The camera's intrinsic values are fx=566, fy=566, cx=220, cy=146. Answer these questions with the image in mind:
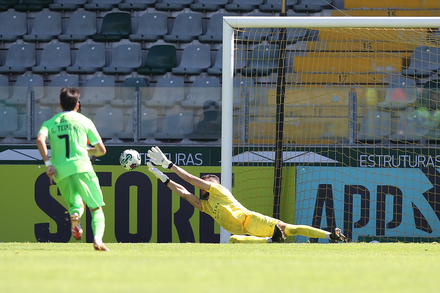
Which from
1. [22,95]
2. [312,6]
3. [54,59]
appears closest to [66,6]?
[54,59]

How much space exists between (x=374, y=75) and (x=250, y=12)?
3269 millimetres

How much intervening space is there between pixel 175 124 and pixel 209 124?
0.53 m

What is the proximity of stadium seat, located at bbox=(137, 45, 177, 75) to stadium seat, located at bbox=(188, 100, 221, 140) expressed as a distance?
2.50 meters

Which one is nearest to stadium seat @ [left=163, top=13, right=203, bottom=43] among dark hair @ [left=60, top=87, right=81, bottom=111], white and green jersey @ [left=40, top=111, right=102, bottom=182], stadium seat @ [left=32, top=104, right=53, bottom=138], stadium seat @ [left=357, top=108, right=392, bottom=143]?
stadium seat @ [left=32, top=104, right=53, bottom=138]

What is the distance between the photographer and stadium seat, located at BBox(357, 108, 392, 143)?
844 cm

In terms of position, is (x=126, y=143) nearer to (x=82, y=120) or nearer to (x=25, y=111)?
(x=25, y=111)

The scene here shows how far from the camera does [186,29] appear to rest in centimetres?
1155

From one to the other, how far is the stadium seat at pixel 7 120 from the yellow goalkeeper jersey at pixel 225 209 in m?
3.63

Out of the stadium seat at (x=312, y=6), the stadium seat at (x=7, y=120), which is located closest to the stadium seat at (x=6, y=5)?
the stadium seat at (x=7, y=120)

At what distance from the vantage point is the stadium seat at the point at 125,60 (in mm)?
10828

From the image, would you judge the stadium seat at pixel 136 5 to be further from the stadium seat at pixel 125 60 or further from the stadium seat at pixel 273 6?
the stadium seat at pixel 273 6

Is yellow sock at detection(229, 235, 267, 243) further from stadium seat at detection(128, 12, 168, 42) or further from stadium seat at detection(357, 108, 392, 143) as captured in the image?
stadium seat at detection(128, 12, 168, 42)

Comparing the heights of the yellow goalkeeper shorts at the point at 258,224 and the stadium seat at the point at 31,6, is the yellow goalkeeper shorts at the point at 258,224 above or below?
below

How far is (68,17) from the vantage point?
11.9m
